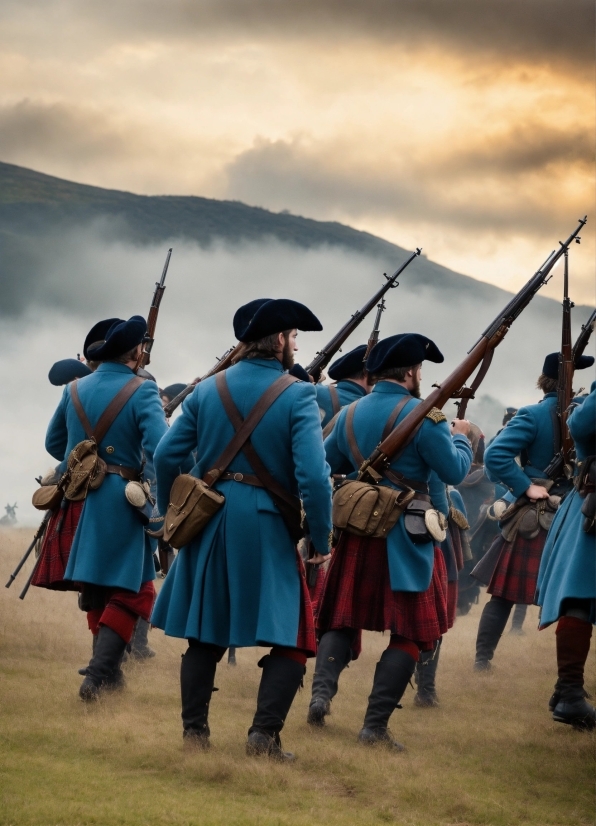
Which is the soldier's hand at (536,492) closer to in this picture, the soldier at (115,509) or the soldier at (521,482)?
the soldier at (521,482)

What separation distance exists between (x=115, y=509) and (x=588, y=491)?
258 cm

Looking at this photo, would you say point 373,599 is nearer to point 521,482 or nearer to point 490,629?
point 521,482

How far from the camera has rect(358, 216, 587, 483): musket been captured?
18.1 ft

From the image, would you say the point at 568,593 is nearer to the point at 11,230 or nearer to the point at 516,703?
the point at 516,703

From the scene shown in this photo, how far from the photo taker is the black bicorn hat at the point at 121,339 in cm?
614

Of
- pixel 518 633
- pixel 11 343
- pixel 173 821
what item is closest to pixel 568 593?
pixel 173 821

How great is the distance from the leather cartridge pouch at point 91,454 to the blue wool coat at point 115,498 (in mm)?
28

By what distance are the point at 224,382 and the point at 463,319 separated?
23.8 meters

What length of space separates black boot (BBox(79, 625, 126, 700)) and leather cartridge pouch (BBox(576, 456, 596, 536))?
256 centimetres

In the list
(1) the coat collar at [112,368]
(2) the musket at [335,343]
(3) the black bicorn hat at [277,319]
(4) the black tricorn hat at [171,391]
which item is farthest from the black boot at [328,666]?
(4) the black tricorn hat at [171,391]

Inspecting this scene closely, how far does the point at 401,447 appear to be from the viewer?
5559mm

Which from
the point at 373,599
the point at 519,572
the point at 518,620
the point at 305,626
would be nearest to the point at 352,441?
the point at 373,599

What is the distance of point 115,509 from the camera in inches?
241

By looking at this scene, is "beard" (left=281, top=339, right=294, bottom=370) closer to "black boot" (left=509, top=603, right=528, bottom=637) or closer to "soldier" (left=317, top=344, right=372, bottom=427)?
"soldier" (left=317, top=344, right=372, bottom=427)
